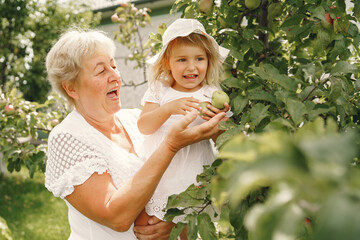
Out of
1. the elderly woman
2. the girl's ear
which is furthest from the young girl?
the girl's ear

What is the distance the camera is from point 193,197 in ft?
3.80

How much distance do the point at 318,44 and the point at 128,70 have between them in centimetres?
517

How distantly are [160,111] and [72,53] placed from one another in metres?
0.54

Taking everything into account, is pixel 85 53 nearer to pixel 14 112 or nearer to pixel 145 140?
pixel 145 140

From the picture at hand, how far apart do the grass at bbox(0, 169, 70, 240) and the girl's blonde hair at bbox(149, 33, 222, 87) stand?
106 inches

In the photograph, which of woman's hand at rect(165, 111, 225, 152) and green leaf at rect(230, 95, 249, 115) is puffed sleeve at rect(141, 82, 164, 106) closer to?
woman's hand at rect(165, 111, 225, 152)

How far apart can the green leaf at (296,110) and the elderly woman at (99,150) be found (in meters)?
0.49

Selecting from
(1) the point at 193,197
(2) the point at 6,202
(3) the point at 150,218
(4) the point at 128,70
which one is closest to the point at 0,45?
(4) the point at 128,70

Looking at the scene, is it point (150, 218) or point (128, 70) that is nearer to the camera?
point (150, 218)

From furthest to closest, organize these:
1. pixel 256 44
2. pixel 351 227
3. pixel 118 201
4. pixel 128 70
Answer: pixel 128 70
pixel 256 44
pixel 118 201
pixel 351 227

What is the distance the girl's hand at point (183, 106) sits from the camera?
1.55 metres

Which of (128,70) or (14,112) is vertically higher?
(14,112)

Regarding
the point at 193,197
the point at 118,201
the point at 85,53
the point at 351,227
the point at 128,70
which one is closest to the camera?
the point at 351,227

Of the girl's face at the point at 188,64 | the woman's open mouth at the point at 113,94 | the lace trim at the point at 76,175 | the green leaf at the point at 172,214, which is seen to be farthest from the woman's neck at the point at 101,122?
the green leaf at the point at 172,214
